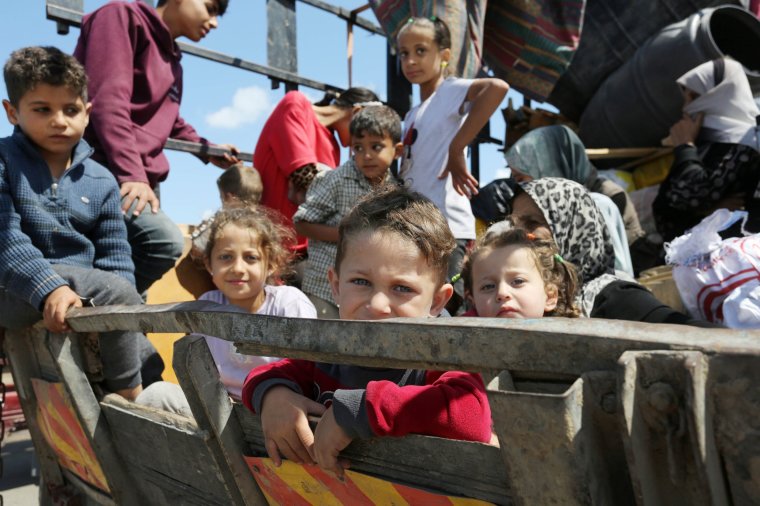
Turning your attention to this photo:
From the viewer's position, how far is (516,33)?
5.75 metres

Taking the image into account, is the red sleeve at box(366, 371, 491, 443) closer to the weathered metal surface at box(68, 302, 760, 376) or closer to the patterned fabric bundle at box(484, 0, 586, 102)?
the weathered metal surface at box(68, 302, 760, 376)

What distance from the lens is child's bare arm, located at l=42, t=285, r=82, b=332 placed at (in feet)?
6.16

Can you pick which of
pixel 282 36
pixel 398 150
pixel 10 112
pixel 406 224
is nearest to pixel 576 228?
pixel 398 150

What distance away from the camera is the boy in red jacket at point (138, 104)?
2.81 m

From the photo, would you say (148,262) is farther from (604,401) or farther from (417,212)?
(604,401)

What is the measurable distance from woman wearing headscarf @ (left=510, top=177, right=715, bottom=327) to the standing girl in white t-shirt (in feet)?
0.96

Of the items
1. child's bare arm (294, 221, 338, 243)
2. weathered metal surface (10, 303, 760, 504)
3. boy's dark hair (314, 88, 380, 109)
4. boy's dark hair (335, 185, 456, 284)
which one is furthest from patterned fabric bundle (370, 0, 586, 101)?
weathered metal surface (10, 303, 760, 504)

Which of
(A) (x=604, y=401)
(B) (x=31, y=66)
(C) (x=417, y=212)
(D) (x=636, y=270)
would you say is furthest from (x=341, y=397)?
(D) (x=636, y=270)

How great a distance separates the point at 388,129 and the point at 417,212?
5.28 ft

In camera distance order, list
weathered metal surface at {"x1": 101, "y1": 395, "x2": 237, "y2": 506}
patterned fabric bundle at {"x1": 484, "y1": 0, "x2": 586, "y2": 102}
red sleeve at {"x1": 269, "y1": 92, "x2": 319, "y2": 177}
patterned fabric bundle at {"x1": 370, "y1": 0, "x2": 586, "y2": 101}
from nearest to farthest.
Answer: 1. weathered metal surface at {"x1": 101, "y1": 395, "x2": 237, "y2": 506}
2. red sleeve at {"x1": 269, "y1": 92, "x2": 319, "y2": 177}
3. patterned fabric bundle at {"x1": 370, "y1": 0, "x2": 586, "y2": 101}
4. patterned fabric bundle at {"x1": 484, "y1": 0, "x2": 586, "y2": 102}

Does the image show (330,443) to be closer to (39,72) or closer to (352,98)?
(39,72)

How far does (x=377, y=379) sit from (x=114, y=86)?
2032 mm

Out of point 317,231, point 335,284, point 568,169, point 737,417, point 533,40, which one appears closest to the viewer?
point 737,417

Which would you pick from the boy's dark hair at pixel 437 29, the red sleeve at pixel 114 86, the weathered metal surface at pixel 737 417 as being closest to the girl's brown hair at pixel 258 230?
the red sleeve at pixel 114 86
